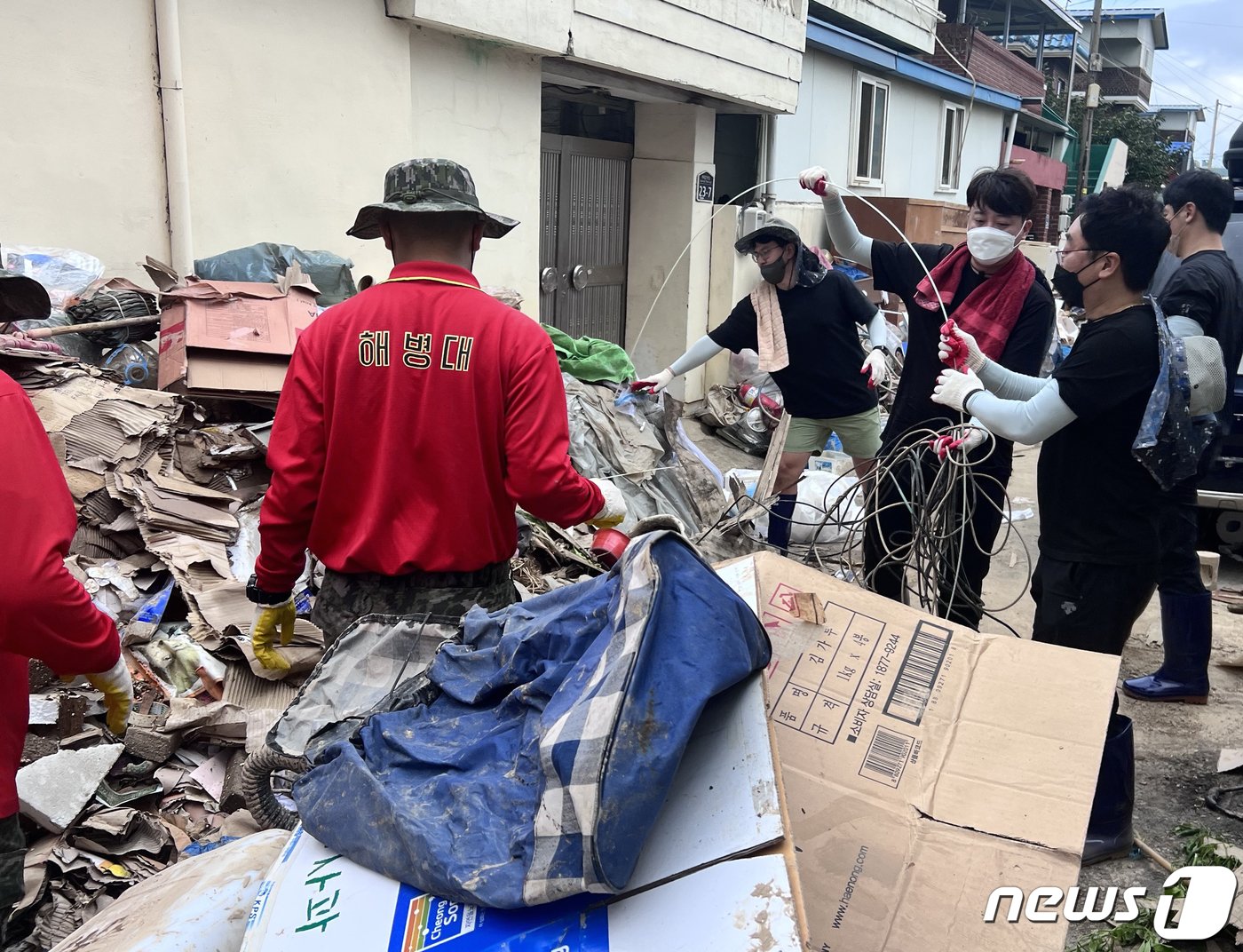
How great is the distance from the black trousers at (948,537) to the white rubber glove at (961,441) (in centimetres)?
9

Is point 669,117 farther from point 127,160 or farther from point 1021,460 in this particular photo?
point 127,160

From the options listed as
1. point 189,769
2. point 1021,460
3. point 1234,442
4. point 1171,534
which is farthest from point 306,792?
point 1021,460

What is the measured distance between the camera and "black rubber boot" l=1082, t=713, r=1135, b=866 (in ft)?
9.45

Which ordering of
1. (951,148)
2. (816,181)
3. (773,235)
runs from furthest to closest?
(951,148)
(773,235)
(816,181)

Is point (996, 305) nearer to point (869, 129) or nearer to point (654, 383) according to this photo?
point (654, 383)

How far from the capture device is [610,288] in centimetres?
937

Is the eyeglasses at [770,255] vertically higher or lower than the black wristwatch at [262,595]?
higher

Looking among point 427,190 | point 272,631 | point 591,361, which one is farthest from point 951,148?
point 272,631

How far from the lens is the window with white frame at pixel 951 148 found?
14359 mm

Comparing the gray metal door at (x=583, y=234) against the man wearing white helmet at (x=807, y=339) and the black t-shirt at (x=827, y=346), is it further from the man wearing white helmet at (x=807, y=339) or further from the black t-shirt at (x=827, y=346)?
the black t-shirt at (x=827, y=346)

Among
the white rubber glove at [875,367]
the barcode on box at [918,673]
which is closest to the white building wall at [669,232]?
the white rubber glove at [875,367]

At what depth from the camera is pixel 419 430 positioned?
2.30 meters

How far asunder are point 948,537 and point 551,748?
2.31 m

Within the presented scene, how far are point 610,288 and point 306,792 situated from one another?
813 centimetres
